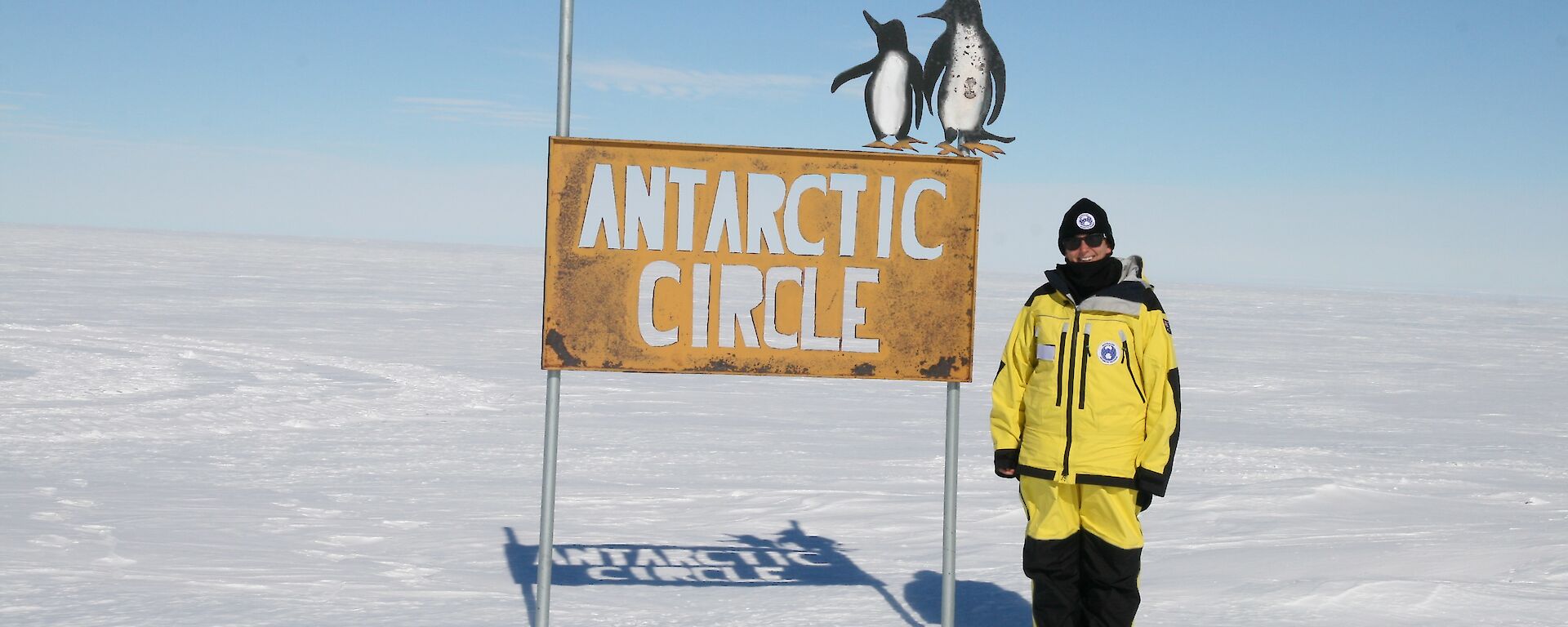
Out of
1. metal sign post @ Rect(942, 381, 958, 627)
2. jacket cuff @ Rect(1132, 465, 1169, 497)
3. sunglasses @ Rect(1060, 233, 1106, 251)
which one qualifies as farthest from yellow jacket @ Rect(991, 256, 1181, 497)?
metal sign post @ Rect(942, 381, 958, 627)

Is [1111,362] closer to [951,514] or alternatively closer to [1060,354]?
[1060,354]

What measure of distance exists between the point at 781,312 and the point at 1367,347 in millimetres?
17705

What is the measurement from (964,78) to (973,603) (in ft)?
6.01

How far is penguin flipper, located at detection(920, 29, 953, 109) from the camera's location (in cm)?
406

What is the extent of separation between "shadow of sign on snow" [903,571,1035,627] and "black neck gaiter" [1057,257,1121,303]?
1.20m

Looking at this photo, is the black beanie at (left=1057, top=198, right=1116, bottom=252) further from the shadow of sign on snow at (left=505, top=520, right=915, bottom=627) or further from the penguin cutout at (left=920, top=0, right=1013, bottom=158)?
the shadow of sign on snow at (left=505, top=520, right=915, bottom=627)

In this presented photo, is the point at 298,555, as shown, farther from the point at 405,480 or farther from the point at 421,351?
the point at 421,351

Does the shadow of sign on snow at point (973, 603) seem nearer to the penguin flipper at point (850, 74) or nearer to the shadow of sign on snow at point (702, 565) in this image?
the shadow of sign on snow at point (702, 565)

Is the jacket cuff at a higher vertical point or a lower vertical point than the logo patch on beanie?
lower

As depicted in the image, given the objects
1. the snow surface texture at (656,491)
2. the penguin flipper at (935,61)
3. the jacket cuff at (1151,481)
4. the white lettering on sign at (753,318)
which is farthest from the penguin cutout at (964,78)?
the snow surface texture at (656,491)

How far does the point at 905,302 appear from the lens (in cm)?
402

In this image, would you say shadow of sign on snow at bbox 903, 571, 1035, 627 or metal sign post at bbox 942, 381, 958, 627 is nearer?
metal sign post at bbox 942, 381, 958, 627

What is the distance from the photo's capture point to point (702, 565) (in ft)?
16.0

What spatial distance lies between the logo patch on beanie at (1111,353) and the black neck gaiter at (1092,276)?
0.15 metres
